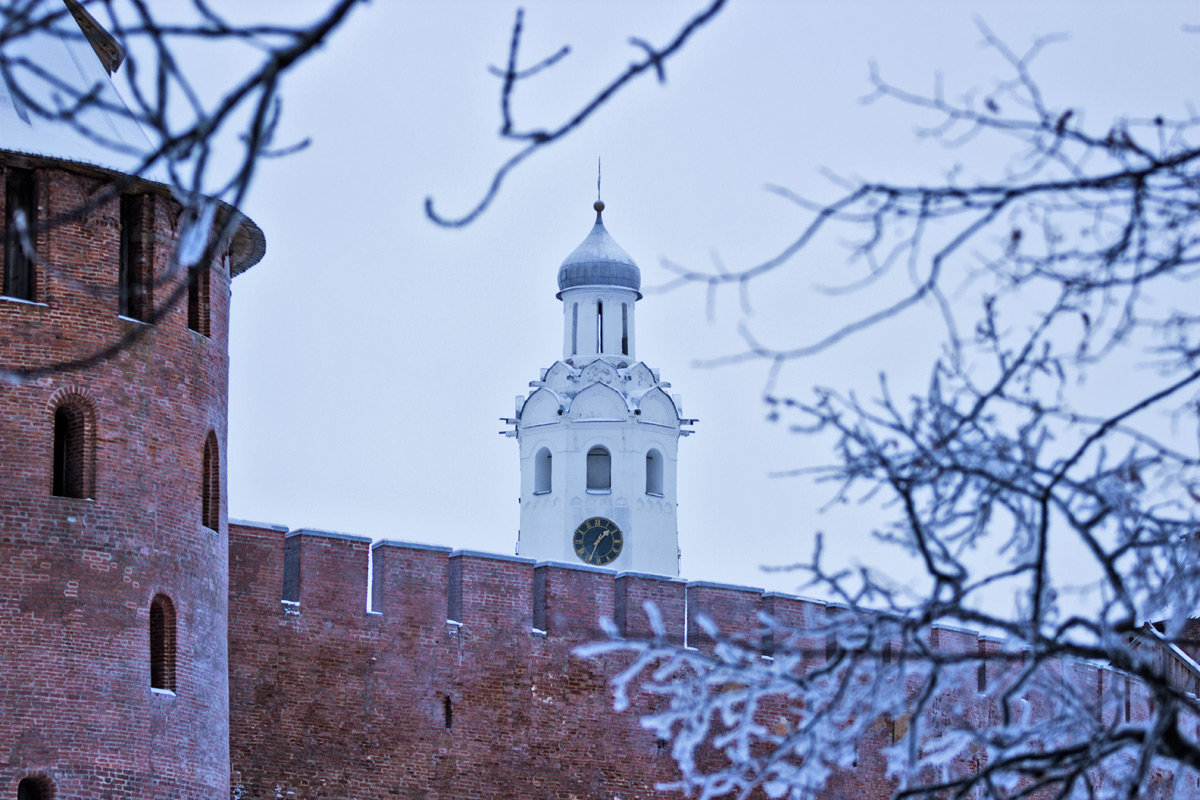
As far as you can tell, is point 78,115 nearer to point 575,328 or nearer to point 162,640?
point 162,640

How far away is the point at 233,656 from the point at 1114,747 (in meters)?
11.3

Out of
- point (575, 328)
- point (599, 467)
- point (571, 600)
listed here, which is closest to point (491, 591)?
point (571, 600)

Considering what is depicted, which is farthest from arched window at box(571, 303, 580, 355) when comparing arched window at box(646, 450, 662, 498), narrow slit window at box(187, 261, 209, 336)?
narrow slit window at box(187, 261, 209, 336)

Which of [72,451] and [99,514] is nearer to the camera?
[99,514]

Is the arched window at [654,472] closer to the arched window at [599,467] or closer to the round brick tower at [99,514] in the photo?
the arched window at [599,467]

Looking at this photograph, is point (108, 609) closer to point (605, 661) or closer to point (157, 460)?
point (157, 460)

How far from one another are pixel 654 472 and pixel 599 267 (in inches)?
143

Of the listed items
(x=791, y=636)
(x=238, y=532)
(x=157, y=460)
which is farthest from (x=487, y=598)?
(x=791, y=636)

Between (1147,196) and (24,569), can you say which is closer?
(1147,196)

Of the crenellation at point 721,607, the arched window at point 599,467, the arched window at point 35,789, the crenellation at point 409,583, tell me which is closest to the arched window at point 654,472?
the arched window at point 599,467

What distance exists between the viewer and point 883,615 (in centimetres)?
544

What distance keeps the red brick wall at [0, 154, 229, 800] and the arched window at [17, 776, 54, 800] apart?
5cm

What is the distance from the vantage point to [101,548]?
45.3ft

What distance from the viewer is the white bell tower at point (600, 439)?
37.8m
